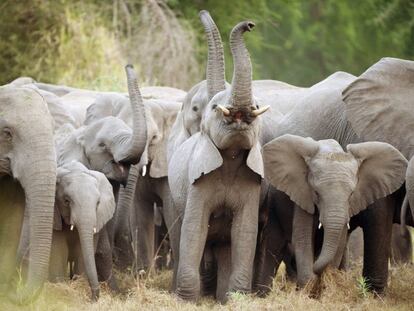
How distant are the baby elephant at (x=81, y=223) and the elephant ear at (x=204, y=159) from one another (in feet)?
2.49

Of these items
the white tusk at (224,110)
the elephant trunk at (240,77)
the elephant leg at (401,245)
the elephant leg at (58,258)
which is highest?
the elephant trunk at (240,77)

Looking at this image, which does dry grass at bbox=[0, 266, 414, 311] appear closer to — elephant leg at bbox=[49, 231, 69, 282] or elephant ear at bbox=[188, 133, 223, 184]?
elephant leg at bbox=[49, 231, 69, 282]

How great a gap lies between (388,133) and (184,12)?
11678mm

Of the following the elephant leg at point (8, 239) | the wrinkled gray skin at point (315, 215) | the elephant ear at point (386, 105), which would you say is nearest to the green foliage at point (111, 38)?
the wrinkled gray skin at point (315, 215)

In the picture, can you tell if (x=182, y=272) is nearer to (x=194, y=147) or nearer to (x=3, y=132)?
(x=194, y=147)

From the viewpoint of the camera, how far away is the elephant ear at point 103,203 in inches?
404

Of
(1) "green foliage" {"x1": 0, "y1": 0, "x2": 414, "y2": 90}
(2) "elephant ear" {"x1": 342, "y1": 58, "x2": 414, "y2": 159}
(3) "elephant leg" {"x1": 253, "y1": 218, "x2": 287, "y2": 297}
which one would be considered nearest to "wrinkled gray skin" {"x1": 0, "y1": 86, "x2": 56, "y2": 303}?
(3) "elephant leg" {"x1": 253, "y1": 218, "x2": 287, "y2": 297}

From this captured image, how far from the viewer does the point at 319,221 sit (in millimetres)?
10258

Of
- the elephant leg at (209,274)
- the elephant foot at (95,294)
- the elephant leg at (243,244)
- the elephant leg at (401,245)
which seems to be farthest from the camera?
the elephant leg at (401,245)

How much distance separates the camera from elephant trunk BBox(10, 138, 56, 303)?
906 centimetres

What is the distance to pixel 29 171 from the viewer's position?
29.9 ft

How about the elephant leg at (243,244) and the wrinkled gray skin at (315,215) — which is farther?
the wrinkled gray skin at (315,215)

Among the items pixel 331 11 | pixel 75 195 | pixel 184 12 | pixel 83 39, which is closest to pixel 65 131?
pixel 75 195

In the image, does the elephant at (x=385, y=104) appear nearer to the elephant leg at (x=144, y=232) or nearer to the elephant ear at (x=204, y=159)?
the elephant ear at (x=204, y=159)
